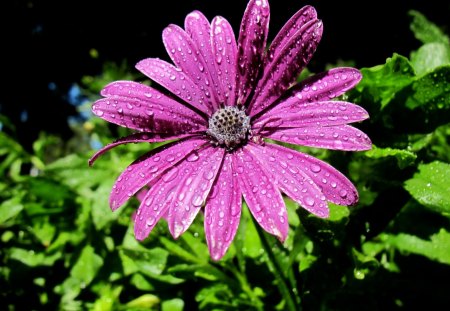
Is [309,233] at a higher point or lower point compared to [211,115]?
lower

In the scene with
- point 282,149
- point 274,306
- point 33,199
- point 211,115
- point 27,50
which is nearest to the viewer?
point 282,149

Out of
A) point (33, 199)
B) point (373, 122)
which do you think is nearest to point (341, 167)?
point (373, 122)

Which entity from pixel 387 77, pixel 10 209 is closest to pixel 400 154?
pixel 387 77

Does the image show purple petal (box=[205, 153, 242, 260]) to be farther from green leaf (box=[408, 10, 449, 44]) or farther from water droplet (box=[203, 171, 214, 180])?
green leaf (box=[408, 10, 449, 44])

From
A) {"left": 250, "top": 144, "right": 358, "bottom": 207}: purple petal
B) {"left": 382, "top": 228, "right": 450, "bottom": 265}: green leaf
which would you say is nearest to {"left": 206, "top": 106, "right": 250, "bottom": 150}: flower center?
{"left": 250, "top": 144, "right": 358, "bottom": 207}: purple petal

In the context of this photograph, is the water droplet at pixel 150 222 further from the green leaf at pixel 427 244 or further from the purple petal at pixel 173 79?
the green leaf at pixel 427 244

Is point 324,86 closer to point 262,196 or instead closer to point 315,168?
point 315,168

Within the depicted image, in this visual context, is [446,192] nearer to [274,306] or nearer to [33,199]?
[274,306]

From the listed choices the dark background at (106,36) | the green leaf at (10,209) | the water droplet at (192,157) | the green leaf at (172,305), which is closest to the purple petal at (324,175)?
the water droplet at (192,157)
